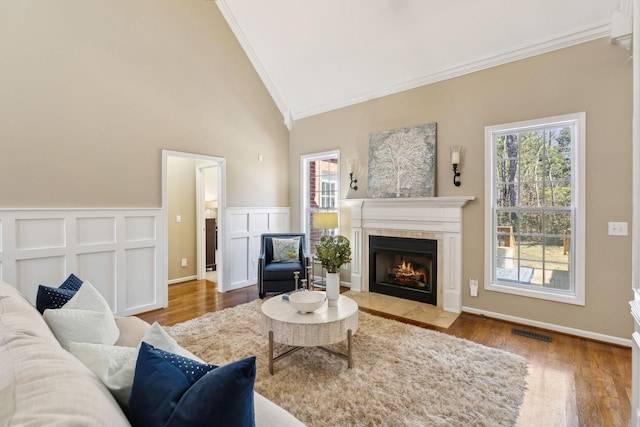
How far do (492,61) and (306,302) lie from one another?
3433mm

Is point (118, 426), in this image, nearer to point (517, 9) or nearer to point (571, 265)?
point (571, 265)

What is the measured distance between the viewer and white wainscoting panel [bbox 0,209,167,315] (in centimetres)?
297

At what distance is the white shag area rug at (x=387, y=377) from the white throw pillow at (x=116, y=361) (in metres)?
1.18

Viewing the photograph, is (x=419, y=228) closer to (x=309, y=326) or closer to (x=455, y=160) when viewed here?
(x=455, y=160)

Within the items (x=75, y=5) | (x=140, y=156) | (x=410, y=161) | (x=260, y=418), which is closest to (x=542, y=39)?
(x=410, y=161)

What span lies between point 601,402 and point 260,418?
7.99 feet

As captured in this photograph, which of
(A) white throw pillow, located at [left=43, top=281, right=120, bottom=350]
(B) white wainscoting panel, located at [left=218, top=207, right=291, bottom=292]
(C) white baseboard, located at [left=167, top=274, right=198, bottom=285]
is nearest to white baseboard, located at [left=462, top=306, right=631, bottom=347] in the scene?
(B) white wainscoting panel, located at [left=218, top=207, right=291, bottom=292]

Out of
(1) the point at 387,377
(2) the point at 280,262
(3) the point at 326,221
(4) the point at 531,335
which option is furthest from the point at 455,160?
(2) the point at 280,262

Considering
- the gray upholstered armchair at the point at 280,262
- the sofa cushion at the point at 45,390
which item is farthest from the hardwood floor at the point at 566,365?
the sofa cushion at the point at 45,390

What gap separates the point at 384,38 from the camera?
152 inches

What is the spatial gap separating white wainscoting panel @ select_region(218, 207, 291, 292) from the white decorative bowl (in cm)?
249

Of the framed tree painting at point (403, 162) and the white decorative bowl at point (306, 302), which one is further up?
the framed tree painting at point (403, 162)

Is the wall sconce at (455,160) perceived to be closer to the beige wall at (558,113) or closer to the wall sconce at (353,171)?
the beige wall at (558,113)

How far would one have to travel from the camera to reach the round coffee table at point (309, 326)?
Result: 2309mm
